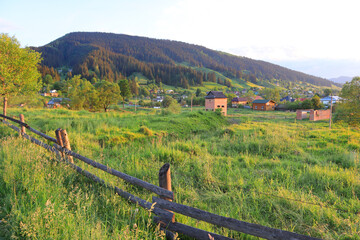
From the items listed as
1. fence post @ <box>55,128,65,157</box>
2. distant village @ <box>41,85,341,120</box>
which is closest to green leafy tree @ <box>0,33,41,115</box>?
fence post @ <box>55,128,65,157</box>

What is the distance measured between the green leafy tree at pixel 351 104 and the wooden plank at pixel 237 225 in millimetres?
23820

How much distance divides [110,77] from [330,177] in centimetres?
13481

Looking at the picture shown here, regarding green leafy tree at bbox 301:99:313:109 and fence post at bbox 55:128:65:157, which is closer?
fence post at bbox 55:128:65:157

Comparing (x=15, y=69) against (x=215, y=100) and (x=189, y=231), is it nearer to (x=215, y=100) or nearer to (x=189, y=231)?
(x=189, y=231)

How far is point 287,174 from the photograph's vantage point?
652 cm

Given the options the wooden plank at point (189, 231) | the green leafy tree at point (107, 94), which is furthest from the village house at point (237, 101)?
the wooden plank at point (189, 231)

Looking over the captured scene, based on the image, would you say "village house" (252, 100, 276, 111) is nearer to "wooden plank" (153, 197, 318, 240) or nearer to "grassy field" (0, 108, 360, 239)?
"grassy field" (0, 108, 360, 239)

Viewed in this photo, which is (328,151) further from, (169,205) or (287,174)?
(169,205)

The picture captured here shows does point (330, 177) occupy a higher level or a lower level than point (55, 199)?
lower

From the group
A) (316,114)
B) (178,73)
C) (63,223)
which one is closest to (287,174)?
(63,223)

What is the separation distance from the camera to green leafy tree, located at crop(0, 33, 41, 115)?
13297mm

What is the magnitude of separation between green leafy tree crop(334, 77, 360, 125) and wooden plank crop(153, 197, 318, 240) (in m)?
23.8

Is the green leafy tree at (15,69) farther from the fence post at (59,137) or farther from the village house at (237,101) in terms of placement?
the village house at (237,101)

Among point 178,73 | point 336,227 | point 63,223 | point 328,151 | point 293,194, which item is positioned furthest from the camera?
point 178,73
